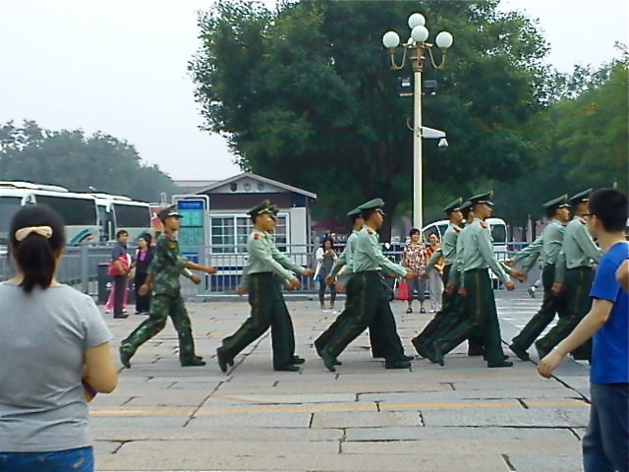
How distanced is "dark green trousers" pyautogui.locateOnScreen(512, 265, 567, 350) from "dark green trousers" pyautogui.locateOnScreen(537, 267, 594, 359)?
0.50 feet

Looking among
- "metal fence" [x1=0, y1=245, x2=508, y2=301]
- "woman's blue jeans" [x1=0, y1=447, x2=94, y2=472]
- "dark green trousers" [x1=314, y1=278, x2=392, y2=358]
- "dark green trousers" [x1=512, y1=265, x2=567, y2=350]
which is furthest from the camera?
"metal fence" [x1=0, y1=245, x2=508, y2=301]

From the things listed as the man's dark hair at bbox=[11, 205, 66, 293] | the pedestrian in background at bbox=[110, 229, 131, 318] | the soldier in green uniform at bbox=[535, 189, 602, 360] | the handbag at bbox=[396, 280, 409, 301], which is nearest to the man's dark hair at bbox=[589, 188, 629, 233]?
the man's dark hair at bbox=[11, 205, 66, 293]

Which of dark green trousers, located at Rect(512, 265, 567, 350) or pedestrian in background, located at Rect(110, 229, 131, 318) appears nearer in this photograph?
dark green trousers, located at Rect(512, 265, 567, 350)

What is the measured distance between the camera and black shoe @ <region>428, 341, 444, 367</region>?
36.4 ft

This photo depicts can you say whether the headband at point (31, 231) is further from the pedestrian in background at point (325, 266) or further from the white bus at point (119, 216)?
the white bus at point (119, 216)

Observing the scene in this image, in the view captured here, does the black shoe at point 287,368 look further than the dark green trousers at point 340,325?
Yes

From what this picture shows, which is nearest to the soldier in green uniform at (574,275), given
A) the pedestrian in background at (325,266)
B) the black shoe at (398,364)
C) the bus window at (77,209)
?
the black shoe at (398,364)

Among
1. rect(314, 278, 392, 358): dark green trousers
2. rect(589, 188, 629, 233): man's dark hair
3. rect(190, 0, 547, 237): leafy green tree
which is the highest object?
rect(190, 0, 547, 237): leafy green tree

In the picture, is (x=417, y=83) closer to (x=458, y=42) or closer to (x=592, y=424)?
(x=458, y=42)

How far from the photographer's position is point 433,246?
62.2 ft

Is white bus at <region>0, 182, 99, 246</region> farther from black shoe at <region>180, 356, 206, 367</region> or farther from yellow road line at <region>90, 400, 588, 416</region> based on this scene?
yellow road line at <region>90, 400, 588, 416</region>

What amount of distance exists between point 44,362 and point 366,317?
7304 millimetres

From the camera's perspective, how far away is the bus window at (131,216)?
4444cm

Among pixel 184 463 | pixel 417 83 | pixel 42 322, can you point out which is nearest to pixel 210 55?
pixel 417 83
